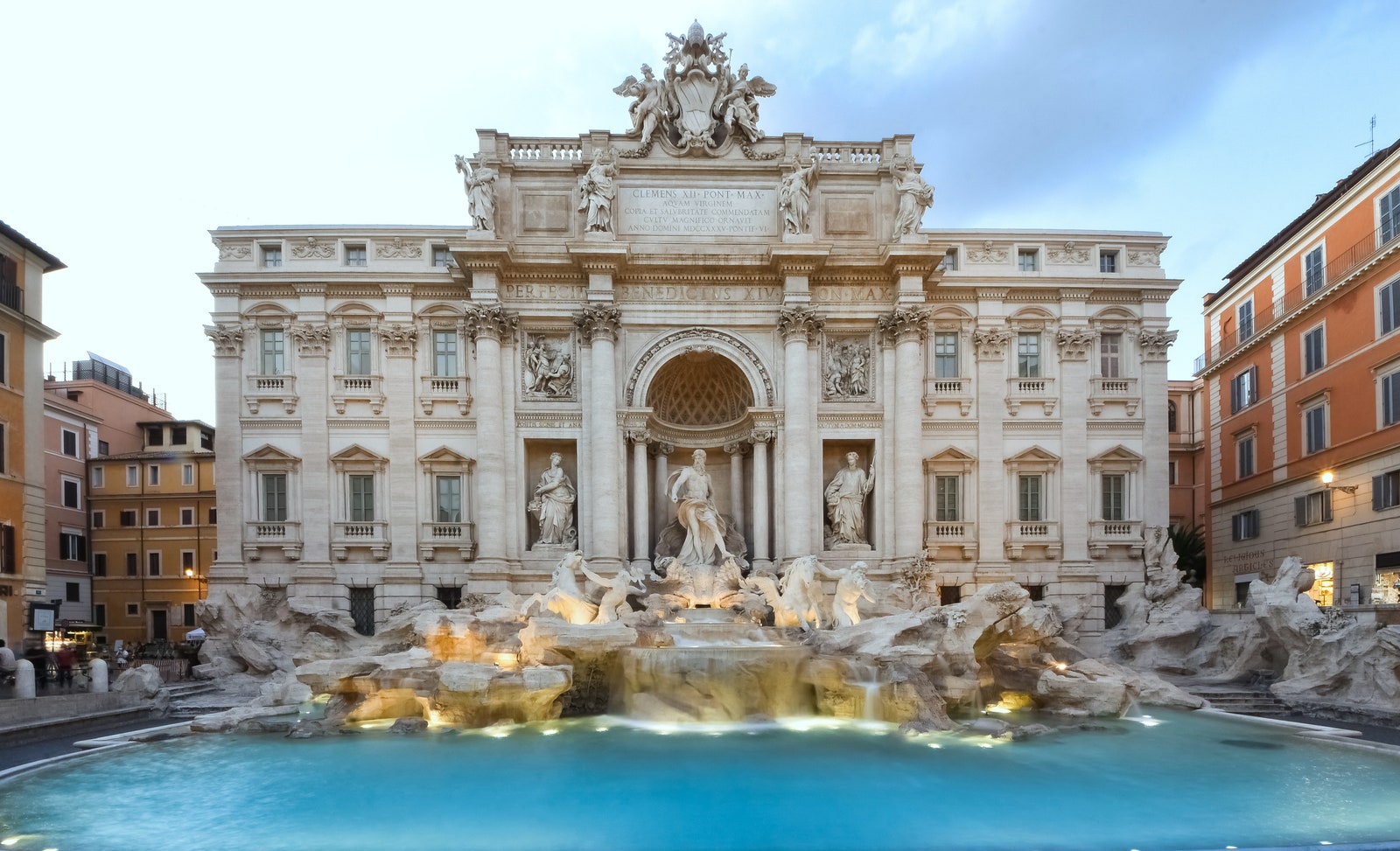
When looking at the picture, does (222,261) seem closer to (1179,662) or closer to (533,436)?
(533,436)

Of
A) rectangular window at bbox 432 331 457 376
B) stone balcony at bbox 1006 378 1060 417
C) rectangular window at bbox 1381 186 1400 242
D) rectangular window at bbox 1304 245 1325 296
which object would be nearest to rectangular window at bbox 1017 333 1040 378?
stone balcony at bbox 1006 378 1060 417

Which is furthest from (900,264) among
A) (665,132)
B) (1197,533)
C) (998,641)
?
(1197,533)

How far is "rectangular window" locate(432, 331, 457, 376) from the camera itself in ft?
81.9

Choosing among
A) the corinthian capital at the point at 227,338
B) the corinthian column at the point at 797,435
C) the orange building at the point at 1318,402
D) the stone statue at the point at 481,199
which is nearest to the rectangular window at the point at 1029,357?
the corinthian column at the point at 797,435

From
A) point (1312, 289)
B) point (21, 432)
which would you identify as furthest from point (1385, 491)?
point (21, 432)

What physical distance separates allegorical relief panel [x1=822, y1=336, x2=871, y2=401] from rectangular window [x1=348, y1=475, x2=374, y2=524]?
1419 cm

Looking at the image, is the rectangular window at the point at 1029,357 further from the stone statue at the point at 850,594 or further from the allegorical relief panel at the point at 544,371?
the allegorical relief panel at the point at 544,371

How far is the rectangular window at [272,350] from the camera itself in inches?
979

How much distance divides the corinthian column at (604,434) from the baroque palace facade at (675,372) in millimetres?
92

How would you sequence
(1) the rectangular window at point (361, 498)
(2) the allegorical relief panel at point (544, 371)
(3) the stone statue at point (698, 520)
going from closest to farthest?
(3) the stone statue at point (698, 520)
(2) the allegorical relief panel at point (544, 371)
(1) the rectangular window at point (361, 498)

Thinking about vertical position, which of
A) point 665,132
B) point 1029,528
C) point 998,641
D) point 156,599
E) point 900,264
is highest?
point 665,132

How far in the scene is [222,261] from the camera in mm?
24797

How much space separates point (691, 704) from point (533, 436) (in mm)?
11065

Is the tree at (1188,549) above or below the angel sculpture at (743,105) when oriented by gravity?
below
